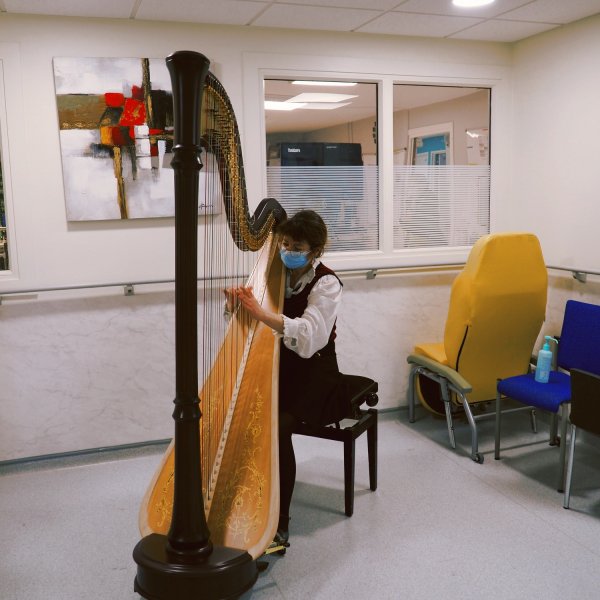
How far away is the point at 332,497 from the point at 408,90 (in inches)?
92.7

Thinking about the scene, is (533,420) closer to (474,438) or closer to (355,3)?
(474,438)

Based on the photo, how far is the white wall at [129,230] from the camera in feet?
10.3

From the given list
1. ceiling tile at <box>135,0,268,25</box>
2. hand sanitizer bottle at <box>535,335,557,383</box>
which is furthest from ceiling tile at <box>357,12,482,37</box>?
hand sanitizer bottle at <box>535,335,557,383</box>

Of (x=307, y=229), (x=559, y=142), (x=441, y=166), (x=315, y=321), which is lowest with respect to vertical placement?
(x=315, y=321)

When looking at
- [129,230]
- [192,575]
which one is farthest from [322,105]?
[192,575]

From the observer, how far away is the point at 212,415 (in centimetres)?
219

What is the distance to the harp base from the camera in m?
1.68

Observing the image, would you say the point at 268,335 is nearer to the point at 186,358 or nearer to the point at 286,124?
the point at 186,358

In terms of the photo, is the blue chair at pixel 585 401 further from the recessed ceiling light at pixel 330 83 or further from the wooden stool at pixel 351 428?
the recessed ceiling light at pixel 330 83

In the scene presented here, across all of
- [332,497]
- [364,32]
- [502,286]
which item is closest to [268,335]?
[332,497]

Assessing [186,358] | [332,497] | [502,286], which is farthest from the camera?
[502,286]

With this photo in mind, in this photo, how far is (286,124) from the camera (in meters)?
3.64

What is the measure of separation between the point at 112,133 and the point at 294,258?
4.32ft

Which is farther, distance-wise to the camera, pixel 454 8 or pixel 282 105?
pixel 282 105
